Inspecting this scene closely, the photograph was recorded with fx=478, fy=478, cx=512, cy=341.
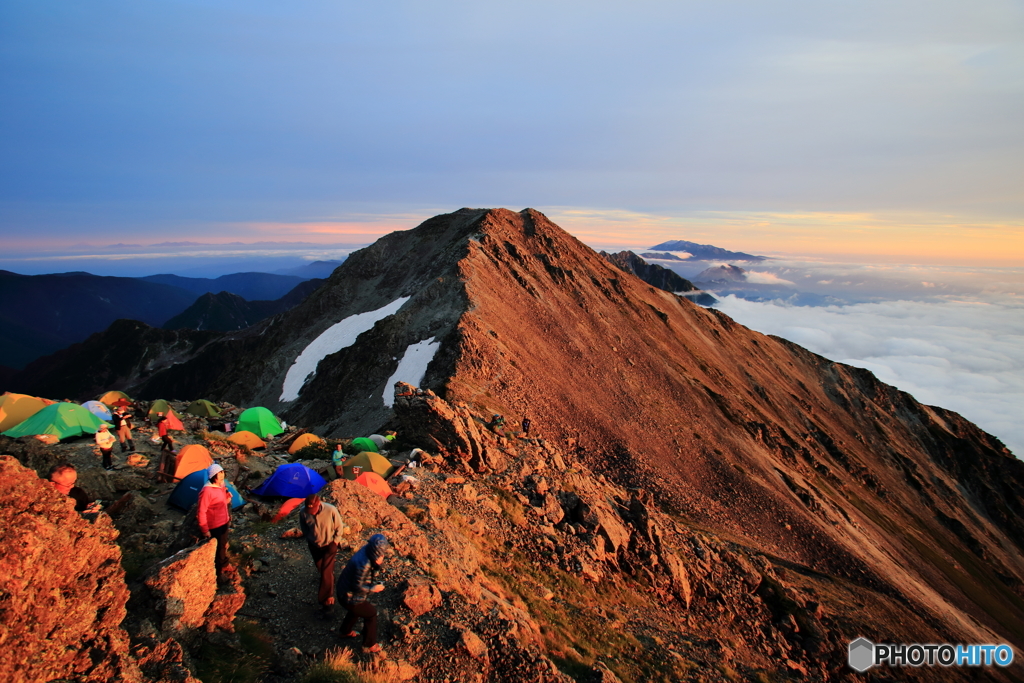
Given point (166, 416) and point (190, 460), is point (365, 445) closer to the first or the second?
point (190, 460)

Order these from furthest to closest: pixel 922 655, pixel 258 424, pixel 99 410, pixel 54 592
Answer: pixel 922 655
pixel 258 424
pixel 99 410
pixel 54 592

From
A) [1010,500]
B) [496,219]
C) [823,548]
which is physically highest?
[496,219]

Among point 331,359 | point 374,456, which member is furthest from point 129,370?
point 374,456

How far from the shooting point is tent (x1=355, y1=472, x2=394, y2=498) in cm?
1364

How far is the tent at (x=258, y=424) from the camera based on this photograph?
75.8ft

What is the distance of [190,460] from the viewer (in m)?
13.9

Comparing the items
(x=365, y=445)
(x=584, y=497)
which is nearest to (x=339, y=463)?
(x=365, y=445)

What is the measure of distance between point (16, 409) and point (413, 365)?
Result: 723 inches

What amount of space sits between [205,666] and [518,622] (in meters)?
5.81

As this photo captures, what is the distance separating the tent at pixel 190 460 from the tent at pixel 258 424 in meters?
8.96

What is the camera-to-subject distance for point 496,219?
49312mm

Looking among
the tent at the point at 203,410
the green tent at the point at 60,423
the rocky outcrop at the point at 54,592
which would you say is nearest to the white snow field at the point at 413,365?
the tent at the point at 203,410

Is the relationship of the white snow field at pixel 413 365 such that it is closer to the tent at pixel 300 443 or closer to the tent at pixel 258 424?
the tent at pixel 258 424

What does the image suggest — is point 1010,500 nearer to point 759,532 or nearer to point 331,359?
point 759,532
